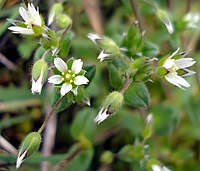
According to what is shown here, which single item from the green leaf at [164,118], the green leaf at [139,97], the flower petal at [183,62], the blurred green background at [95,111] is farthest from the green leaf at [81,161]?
the flower petal at [183,62]

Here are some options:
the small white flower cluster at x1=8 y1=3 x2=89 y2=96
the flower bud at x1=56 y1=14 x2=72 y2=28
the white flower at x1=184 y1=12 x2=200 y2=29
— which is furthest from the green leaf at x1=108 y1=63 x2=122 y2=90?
the white flower at x1=184 y1=12 x2=200 y2=29

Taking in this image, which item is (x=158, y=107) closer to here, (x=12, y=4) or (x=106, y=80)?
(x=106, y=80)

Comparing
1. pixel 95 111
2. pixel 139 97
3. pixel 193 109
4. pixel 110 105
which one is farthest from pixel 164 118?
pixel 110 105

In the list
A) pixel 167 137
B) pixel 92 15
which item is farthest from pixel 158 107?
pixel 92 15

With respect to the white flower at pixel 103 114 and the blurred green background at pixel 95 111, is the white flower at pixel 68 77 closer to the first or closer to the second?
the white flower at pixel 103 114

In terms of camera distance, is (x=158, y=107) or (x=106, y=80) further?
(x=106, y=80)

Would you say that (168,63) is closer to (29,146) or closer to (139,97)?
(139,97)

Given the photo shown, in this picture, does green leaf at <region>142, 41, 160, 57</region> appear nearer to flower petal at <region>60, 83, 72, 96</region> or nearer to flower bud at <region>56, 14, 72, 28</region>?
flower bud at <region>56, 14, 72, 28</region>
